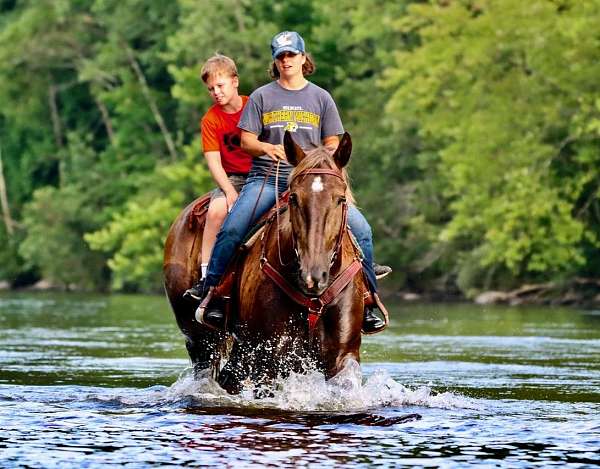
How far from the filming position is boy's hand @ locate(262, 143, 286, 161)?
13109mm

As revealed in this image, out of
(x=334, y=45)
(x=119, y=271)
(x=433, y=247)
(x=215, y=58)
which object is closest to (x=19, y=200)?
(x=119, y=271)

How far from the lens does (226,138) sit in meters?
14.6

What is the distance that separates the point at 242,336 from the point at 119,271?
52044mm

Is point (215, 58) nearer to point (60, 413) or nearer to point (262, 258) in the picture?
point (262, 258)

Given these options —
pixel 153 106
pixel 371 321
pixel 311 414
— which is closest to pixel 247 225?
pixel 371 321

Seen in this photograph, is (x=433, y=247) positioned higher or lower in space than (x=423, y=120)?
lower

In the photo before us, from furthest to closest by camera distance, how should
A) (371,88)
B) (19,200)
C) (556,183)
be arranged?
(19,200) → (371,88) → (556,183)

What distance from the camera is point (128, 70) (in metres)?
74.2

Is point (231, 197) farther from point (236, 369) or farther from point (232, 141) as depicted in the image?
point (236, 369)

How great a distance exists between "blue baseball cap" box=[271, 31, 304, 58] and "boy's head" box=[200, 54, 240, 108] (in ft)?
3.29

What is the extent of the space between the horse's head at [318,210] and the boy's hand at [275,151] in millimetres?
625

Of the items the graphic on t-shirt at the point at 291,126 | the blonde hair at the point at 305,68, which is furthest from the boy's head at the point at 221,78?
the graphic on t-shirt at the point at 291,126

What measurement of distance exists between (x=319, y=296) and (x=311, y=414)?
3.52ft

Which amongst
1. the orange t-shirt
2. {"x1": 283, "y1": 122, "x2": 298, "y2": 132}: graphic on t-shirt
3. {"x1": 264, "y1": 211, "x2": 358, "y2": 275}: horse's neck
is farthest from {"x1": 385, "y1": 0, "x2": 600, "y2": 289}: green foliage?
{"x1": 264, "y1": 211, "x2": 358, "y2": 275}: horse's neck
